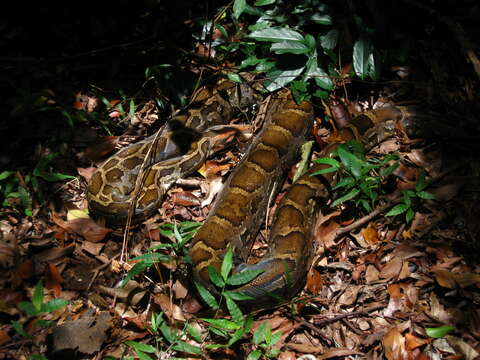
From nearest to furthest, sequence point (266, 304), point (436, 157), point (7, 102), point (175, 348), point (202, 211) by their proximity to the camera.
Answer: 1. point (175, 348)
2. point (266, 304)
3. point (436, 157)
4. point (202, 211)
5. point (7, 102)

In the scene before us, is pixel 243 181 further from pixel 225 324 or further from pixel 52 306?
pixel 52 306

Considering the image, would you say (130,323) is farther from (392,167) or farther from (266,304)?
(392,167)

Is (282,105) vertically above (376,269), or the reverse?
(282,105)

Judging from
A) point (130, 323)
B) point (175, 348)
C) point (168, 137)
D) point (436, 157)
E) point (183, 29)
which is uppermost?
point (183, 29)

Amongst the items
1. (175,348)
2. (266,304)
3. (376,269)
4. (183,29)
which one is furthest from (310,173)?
(183,29)

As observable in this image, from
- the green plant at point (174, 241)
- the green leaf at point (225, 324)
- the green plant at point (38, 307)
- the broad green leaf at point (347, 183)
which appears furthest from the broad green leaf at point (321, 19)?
the green plant at point (38, 307)

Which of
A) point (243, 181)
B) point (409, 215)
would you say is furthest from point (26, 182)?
point (409, 215)
